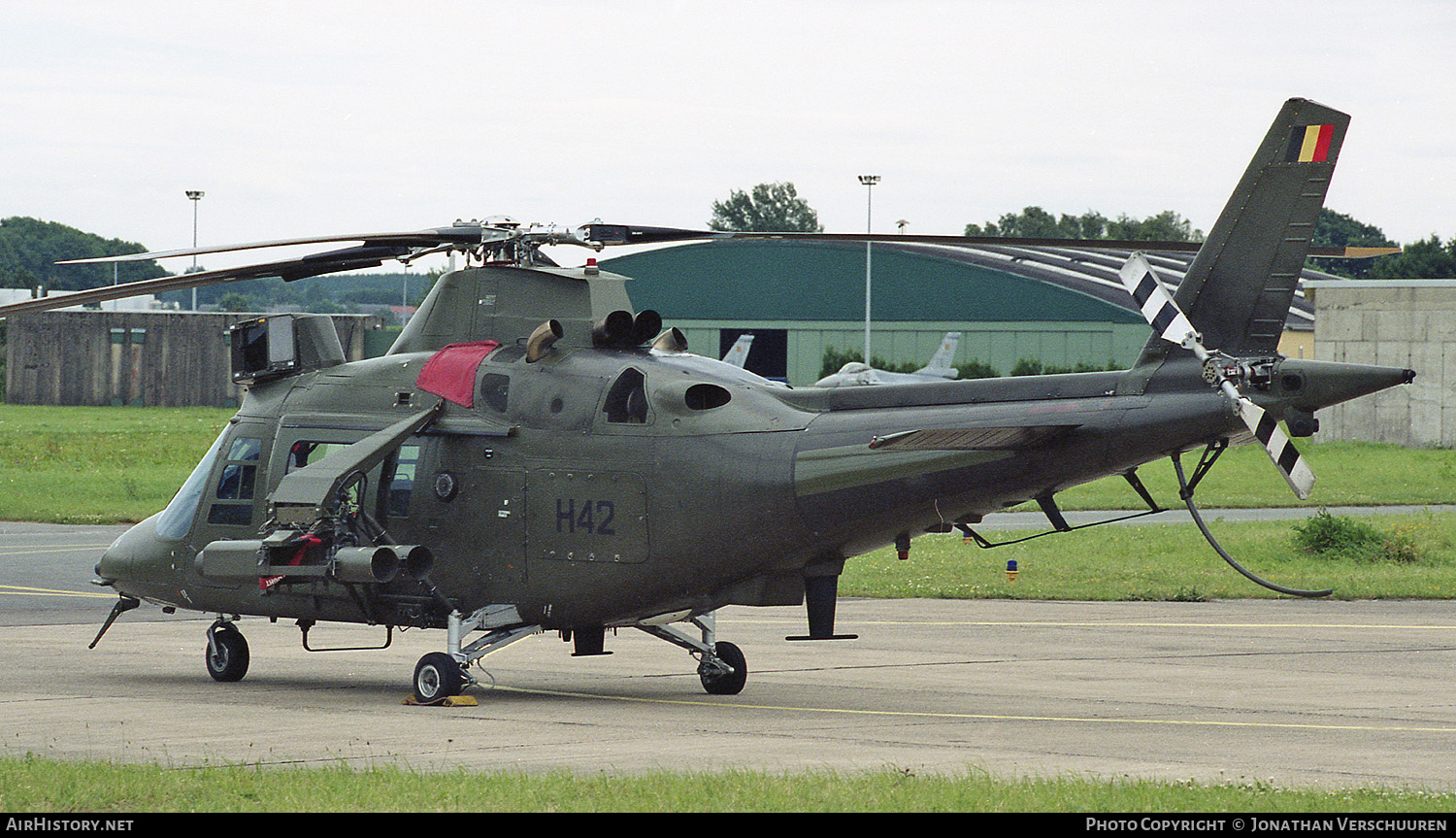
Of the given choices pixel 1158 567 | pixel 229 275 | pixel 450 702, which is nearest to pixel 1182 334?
pixel 450 702

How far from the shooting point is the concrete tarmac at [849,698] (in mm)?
11734

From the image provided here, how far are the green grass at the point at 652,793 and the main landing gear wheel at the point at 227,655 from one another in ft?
21.9

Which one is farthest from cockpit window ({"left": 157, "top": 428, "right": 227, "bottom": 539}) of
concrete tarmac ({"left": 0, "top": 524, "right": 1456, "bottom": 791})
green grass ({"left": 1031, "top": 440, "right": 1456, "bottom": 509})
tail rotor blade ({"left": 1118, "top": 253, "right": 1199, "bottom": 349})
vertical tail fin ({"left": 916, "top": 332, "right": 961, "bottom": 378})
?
vertical tail fin ({"left": 916, "top": 332, "right": 961, "bottom": 378})

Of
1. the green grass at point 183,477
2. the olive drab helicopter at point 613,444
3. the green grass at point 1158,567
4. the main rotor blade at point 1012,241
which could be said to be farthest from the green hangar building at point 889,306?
the main rotor blade at point 1012,241

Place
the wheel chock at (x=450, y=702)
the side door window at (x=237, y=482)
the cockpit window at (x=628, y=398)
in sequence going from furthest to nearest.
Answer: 1. the side door window at (x=237, y=482)
2. the cockpit window at (x=628, y=398)
3. the wheel chock at (x=450, y=702)

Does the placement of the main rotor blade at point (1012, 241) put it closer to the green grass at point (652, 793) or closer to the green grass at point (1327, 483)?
the green grass at point (652, 793)

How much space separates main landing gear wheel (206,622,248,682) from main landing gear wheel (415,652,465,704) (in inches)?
118

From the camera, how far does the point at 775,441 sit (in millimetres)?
14352

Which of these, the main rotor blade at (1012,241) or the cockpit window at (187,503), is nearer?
the main rotor blade at (1012,241)

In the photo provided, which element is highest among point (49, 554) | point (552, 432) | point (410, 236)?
point (410, 236)

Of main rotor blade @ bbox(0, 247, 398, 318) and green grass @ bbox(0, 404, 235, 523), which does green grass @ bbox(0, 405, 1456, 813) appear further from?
main rotor blade @ bbox(0, 247, 398, 318)
